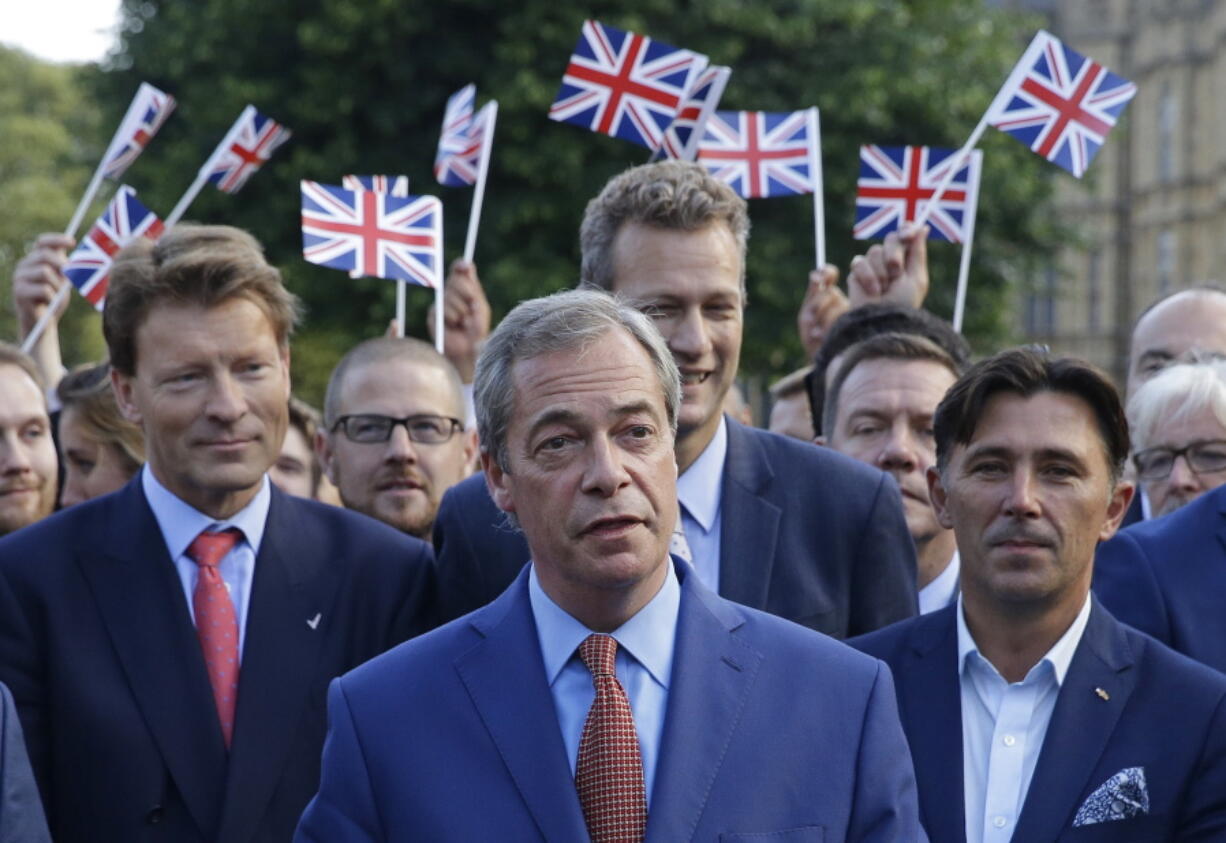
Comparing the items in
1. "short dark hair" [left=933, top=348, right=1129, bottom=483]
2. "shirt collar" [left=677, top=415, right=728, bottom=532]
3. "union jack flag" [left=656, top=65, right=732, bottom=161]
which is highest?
"union jack flag" [left=656, top=65, right=732, bottom=161]

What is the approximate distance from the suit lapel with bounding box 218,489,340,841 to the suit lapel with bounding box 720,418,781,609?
1.04 m

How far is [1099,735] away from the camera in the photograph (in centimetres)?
469

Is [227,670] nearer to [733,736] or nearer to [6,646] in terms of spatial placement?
[6,646]

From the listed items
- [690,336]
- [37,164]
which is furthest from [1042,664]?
[37,164]

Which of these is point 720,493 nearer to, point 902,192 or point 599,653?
point 599,653

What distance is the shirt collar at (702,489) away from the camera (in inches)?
209

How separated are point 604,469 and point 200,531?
1.79m

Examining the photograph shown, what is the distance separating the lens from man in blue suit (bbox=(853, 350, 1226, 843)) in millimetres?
4605

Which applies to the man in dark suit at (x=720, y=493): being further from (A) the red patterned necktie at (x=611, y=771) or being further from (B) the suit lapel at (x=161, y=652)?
(A) the red patterned necktie at (x=611, y=771)

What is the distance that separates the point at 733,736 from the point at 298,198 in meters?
18.2

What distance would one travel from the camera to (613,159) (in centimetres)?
2112

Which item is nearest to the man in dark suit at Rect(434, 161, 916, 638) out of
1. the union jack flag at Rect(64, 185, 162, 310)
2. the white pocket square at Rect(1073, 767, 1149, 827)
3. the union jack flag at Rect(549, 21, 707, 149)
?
the white pocket square at Rect(1073, 767, 1149, 827)

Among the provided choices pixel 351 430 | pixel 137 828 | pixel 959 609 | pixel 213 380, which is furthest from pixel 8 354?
pixel 959 609

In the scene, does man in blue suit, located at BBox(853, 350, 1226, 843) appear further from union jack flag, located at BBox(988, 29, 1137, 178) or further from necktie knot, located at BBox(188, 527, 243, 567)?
union jack flag, located at BBox(988, 29, 1137, 178)
